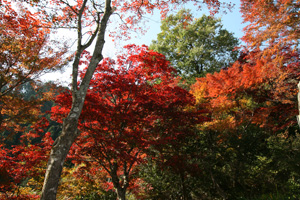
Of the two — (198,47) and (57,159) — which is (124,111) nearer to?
(57,159)

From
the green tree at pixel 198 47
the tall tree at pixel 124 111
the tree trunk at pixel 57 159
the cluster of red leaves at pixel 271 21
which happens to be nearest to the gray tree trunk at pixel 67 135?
the tree trunk at pixel 57 159

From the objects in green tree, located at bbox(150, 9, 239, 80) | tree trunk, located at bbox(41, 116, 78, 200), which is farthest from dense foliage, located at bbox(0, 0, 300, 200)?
green tree, located at bbox(150, 9, 239, 80)

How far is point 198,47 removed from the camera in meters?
Result: 13.6

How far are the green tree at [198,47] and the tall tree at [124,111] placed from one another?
25.7 feet

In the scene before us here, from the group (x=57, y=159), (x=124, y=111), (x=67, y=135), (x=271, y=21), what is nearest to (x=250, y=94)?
(x=271, y=21)

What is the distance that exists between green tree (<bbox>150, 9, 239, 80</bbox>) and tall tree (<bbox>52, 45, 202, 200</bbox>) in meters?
7.85

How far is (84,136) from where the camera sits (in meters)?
5.39

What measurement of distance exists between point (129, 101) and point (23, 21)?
3.80 meters

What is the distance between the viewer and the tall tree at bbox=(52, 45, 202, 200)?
4895 millimetres

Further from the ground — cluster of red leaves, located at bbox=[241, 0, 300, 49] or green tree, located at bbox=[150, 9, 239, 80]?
green tree, located at bbox=[150, 9, 239, 80]

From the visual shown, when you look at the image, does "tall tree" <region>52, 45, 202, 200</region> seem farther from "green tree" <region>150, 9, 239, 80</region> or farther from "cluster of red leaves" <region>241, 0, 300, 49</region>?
"green tree" <region>150, 9, 239, 80</region>

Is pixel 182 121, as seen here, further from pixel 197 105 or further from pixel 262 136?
pixel 262 136

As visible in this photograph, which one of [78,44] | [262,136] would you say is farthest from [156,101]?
[262,136]

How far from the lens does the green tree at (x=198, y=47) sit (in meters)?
13.8
